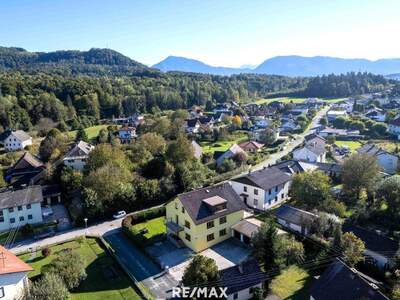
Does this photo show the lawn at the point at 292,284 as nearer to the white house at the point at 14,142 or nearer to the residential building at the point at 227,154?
the residential building at the point at 227,154

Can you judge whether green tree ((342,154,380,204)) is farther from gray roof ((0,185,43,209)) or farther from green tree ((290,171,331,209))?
gray roof ((0,185,43,209))

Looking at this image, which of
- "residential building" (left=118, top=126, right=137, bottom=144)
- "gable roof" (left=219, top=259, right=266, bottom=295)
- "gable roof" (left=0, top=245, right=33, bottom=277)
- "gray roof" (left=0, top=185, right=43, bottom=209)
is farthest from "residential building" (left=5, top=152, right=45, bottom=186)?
"gable roof" (left=219, top=259, right=266, bottom=295)

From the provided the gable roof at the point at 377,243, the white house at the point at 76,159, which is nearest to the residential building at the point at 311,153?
the gable roof at the point at 377,243

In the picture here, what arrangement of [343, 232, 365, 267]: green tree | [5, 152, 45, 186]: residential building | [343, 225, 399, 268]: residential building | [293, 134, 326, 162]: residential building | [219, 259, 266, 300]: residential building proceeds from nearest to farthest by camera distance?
[219, 259, 266, 300]: residential building
[343, 232, 365, 267]: green tree
[343, 225, 399, 268]: residential building
[5, 152, 45, 186]: residential building
[293, 134, 326, 162]: residential building

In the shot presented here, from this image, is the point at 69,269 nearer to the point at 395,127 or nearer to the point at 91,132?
the point at 91,132

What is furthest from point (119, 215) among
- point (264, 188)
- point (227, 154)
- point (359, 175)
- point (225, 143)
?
point (225, 143)

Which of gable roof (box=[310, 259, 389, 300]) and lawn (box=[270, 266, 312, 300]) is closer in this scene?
gable roof (box=[310, 259, 389, 300])
